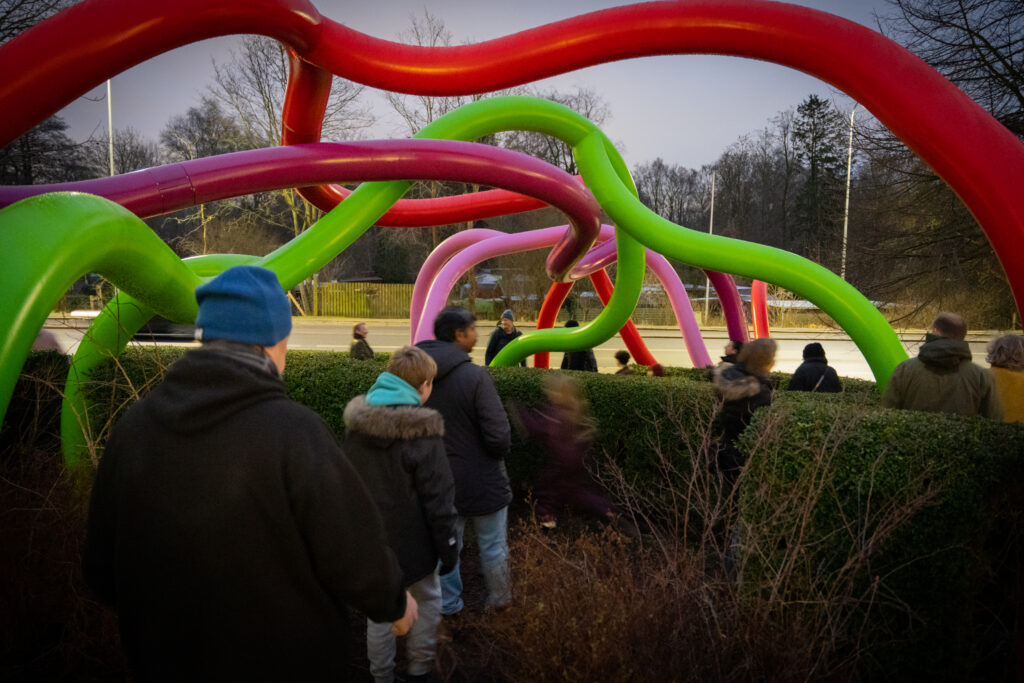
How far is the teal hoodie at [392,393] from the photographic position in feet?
9.22

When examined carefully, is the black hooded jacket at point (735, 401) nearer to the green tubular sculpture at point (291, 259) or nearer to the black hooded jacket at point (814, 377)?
the green tubular sculpture at point (291, 259)

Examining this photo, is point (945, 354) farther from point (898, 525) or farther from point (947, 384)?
point (898, 525)

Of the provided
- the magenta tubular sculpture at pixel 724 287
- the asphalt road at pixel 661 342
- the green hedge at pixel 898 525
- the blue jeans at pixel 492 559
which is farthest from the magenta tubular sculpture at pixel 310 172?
the asphalt road at pixel 661 342

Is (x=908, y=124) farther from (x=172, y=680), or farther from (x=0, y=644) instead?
(x=0, y=644)

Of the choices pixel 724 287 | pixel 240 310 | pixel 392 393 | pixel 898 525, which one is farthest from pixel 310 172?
pixel 724 287

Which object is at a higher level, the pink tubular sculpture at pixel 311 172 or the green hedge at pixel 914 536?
the pink tubular sculpture at pixel 311 172

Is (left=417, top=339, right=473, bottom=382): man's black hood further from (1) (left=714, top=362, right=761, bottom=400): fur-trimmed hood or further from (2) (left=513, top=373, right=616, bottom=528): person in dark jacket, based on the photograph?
(2) (left=513, top=373, right=616, bottom=528): person in dark jacket

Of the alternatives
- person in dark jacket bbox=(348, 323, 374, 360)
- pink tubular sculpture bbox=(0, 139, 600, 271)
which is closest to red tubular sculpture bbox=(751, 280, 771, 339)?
pink tubular sculpture bbox=(0, 139, 600, 271)

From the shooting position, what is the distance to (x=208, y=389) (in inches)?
56.2

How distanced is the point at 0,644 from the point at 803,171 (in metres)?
48.0

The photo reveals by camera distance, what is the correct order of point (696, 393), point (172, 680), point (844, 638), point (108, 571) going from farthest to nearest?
point (696, 393), point (844, 638), point (108, 571), point (172, 680)

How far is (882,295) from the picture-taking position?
12.2 m

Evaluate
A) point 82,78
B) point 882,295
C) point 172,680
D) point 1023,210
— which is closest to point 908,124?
point 1023,210

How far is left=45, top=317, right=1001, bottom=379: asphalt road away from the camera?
16875 millimetres
